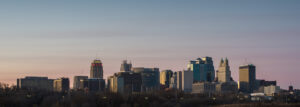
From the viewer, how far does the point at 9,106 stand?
176 metres

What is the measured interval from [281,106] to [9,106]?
9152 centimetres

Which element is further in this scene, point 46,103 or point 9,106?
point 46,103

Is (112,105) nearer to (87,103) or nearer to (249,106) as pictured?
(87,103)

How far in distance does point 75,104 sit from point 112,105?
57.9 feet

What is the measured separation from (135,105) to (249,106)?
3919cm

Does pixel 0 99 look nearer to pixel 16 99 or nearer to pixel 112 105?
pixel 16 99

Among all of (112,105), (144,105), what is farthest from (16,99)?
(144,105)

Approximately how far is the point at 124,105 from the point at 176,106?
68.9 feet

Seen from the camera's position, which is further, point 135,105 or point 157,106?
point 157,106

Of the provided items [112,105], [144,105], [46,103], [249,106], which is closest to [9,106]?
[46,103]

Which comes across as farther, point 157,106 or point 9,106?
point 157,106

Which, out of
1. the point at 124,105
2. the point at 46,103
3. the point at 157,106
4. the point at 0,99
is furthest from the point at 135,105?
the point at 0,99

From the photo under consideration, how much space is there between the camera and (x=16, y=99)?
608ft

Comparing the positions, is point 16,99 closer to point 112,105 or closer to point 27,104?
point 27,104
